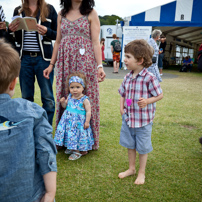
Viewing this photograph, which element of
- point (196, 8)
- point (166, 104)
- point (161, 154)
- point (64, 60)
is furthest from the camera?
point (196, 8)

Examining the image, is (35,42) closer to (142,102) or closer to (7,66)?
(142,102)

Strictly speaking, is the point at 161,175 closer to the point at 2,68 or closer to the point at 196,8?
the point at 2,68

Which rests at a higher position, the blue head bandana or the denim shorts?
the blue head bandana

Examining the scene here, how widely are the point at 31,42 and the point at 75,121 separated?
1128 mm

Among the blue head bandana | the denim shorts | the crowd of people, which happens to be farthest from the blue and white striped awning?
the denim shorts

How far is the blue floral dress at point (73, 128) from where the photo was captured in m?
2.52

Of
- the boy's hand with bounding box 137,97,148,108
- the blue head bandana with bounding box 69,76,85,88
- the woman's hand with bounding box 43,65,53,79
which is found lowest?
the boy's hand with bounding box 137,97,148,108

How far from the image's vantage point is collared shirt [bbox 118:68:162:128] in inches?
→ 78.0

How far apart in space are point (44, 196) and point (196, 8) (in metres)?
12.6

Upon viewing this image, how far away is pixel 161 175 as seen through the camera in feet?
7.48

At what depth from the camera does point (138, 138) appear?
2088mm

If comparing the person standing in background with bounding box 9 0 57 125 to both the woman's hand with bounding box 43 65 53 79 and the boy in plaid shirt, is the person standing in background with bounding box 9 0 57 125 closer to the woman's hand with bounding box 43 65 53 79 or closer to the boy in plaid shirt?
the woman's hand with bounding box 43 65 53 79

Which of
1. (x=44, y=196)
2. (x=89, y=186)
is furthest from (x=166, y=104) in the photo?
(x=44, y=196)

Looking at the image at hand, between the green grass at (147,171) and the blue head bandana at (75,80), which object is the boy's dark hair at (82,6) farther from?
the green grass at (147,171)
